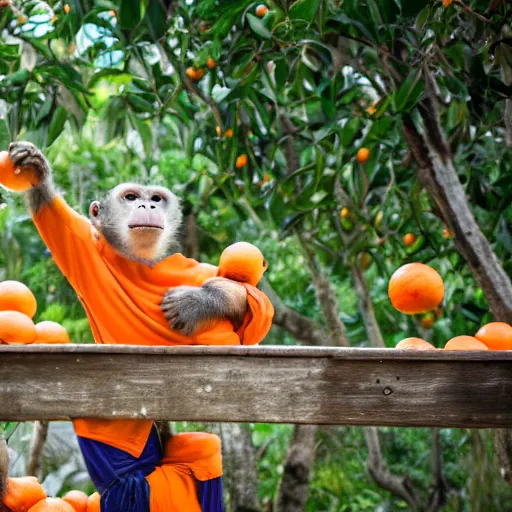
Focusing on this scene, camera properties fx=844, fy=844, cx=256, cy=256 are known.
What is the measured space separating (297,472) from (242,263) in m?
2.34

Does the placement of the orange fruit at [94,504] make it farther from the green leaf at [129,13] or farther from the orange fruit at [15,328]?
the green leaf at [129,13]

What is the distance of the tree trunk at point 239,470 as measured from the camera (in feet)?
14.1

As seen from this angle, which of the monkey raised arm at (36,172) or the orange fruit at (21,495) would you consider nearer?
the monkey raised arm at (36,172)

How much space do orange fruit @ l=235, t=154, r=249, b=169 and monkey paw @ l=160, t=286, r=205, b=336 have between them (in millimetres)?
1685

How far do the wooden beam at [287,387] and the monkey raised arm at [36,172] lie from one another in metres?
0.46

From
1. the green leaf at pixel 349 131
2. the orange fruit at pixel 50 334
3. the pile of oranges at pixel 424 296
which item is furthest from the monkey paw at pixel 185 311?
the green leaf at pixel 349 131

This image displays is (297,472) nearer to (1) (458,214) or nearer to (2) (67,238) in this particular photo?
(1) (458,214)

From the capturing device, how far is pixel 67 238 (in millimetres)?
2135

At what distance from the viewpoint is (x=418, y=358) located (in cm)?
175

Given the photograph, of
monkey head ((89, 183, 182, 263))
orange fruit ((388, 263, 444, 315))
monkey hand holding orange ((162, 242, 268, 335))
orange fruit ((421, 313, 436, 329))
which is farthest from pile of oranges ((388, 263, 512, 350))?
orange fruit ((421, 313, 436, 329))

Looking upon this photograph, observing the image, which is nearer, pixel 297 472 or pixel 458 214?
pixel 458 214

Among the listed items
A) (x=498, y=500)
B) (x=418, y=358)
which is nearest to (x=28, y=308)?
(x=418, y=358)

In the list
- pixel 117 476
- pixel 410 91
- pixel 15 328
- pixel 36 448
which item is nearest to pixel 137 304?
pixel 15 328

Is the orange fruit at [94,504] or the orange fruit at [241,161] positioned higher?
the orange fruit at [241,161]
